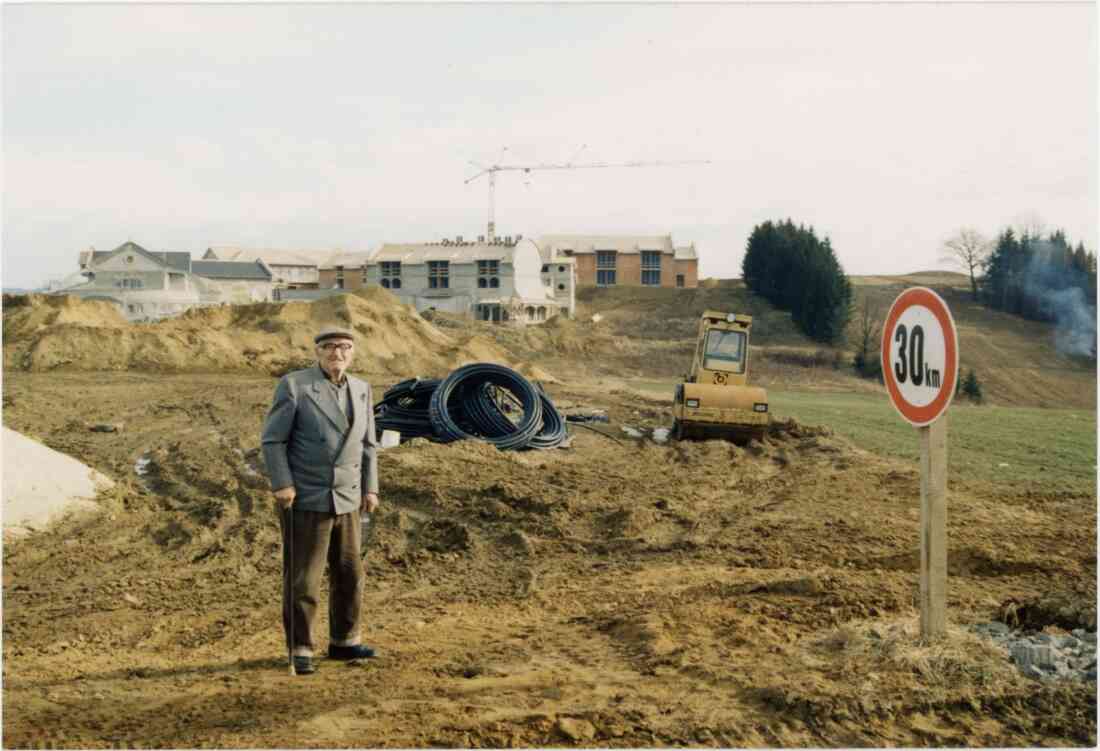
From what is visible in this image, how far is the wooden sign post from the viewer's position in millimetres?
5824

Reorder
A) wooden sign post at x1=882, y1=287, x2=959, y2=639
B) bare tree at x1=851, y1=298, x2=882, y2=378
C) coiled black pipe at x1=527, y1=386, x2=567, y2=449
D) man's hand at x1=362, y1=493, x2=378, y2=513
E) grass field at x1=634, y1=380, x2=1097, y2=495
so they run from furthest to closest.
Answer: bare tree at x1=851, y1=298, x2=882, y2=378 → coiled black pipe at x1=527, y1=386, x2=567, y2=449 → grass field at x1=634, y1=380, x2=1097, y2=495 → man's hand at x1=362, y1=493, x2=378, y2=513 → wooden sign post at x1=882, y1=287, x2=959, y2=639

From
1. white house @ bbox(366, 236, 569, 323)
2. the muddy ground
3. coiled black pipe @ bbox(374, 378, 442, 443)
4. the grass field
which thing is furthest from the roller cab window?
white house @ bbox(366, 236, 569, 323)

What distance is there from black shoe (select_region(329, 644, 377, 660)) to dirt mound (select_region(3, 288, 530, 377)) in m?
28.9

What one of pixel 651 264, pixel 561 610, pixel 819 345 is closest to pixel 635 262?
pixel 651 264

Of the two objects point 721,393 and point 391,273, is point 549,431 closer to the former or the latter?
point 721,393

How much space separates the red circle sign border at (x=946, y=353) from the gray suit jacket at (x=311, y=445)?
130 inches

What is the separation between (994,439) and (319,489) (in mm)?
19467

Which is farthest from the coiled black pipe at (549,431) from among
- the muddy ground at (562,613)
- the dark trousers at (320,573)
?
the dark trousers at (320,573)

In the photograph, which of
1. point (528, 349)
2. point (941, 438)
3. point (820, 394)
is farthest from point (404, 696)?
point (528, 349)

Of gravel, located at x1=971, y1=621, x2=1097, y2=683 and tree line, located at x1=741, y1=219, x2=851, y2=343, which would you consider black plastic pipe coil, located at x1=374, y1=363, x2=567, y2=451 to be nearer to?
gravel, located at x1=971, y1=621, x2=1097, y2=683

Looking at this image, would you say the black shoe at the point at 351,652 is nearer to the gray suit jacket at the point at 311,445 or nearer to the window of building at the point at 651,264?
the gray suit jacket at the point at 311,445

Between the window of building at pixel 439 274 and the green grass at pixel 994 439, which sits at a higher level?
the window of building at pixel 439 274

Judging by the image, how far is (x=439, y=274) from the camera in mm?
75312

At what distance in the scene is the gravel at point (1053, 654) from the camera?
5758mm
